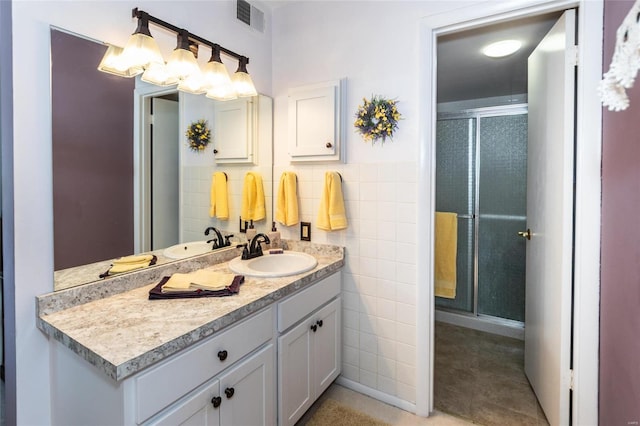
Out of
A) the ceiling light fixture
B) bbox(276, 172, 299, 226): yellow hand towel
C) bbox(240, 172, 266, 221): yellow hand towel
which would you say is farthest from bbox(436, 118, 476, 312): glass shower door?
bbox(240, 172, 266, 221): yellow hand towel

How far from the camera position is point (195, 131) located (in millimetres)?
1760

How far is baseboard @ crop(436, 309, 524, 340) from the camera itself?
2.74 metres

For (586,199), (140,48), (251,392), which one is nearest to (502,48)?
(586,199)

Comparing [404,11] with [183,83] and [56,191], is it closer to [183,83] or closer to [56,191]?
[183,83]

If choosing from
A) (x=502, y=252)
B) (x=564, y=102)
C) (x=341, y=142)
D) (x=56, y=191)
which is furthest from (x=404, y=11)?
(x=502, y=252)

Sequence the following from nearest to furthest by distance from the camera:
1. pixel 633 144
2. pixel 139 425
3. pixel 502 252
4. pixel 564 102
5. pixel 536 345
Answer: pixel 139 425 → pixel 633 144 → pixel 564 102 → pixel 536 345 → pixel 502 252

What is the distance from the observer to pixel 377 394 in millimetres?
1911

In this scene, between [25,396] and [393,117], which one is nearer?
[25,396]

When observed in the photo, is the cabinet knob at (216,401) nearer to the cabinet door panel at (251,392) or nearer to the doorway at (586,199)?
the cabinet door panel at (251,392)

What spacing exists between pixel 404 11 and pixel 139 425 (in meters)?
2.12

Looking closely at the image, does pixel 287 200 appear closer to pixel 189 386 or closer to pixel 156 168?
pixel 156 168

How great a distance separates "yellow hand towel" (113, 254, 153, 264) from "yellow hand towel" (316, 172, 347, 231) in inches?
36.2

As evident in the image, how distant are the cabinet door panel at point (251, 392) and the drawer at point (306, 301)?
0.14 meters

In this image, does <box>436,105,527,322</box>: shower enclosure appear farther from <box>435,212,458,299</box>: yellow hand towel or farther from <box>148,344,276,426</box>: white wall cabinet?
<box>148,344,276,426</box>: white wall cabinet
